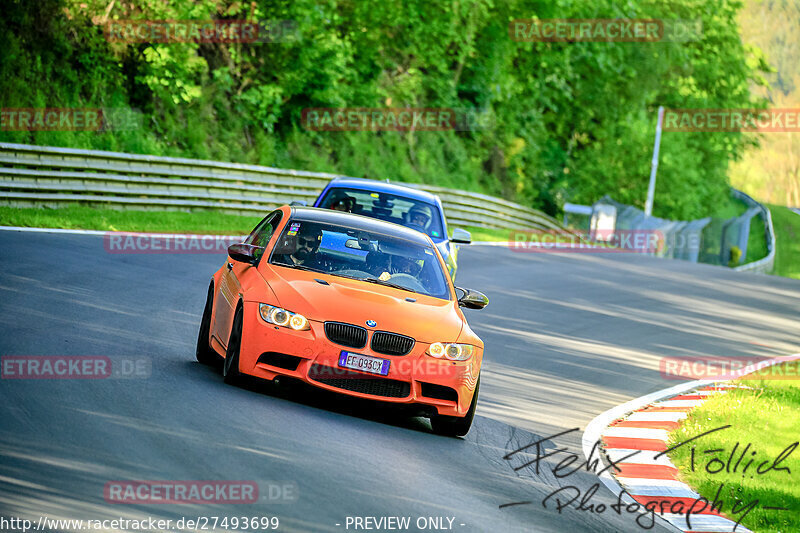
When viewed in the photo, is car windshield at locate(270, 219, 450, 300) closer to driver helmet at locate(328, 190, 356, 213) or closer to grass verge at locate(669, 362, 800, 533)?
grass verge at locate(669, 362, 800, 533)

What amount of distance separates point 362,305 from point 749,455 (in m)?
4.06

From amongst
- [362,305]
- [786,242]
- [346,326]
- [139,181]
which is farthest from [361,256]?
[786,242]

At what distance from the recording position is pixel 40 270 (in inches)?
576

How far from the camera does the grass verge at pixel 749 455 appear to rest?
869cm

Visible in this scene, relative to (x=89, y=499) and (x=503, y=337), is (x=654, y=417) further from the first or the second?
(x=89, y=499)

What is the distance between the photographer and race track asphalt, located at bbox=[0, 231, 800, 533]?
670 cm

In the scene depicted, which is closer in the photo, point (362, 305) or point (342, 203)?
point (362, 305)

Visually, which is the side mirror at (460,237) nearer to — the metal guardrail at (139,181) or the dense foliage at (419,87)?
the metal guardrail at (139,181)

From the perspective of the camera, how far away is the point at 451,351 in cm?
912

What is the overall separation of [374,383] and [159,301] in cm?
576

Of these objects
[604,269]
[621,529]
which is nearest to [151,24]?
[604,269]

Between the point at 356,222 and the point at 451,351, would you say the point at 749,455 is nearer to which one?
the point at 451,351

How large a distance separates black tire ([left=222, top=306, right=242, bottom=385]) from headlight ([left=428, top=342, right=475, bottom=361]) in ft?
4.98
